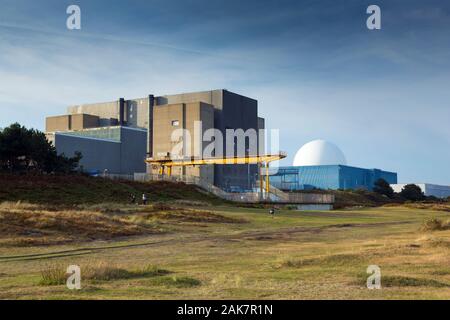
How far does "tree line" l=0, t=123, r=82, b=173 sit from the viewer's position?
6981cm

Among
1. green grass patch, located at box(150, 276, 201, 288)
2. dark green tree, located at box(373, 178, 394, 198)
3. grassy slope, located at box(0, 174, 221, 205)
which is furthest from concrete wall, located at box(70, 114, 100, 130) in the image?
green grass patch, located at box(150, 276, 201, 288)

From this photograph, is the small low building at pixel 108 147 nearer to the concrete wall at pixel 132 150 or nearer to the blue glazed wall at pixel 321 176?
the concrete wall at pixel 132 150

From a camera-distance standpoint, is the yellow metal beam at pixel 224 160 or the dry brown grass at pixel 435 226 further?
the yellow metal beam at pixel 224 160

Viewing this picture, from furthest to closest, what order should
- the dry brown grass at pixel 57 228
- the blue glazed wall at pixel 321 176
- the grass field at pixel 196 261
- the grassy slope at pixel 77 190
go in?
the blue glazed wall at pixel 321 176 → the grassy slope at pixel 77 190 → the dry brown grass at pixel 57 228 → the grass field at pixel 196 261

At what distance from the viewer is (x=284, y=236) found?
101 feet

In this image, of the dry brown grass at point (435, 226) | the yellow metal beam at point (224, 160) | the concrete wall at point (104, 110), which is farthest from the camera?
the concrete wall at point (104, 110)

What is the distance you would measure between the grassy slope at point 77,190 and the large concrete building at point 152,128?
101 ft

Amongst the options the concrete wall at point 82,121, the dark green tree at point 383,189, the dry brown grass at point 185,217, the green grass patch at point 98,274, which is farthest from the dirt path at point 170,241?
the concrete wall at point 82,121

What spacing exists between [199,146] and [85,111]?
139 feet

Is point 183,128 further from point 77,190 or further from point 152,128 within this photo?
point 77,190

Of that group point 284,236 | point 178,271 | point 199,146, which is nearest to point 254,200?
point 199,146

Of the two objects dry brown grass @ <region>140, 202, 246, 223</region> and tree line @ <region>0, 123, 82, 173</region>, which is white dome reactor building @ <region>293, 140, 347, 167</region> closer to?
tree line @ <region>0, 123, 82, 173</region>

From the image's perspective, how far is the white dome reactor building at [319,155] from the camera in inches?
6102
